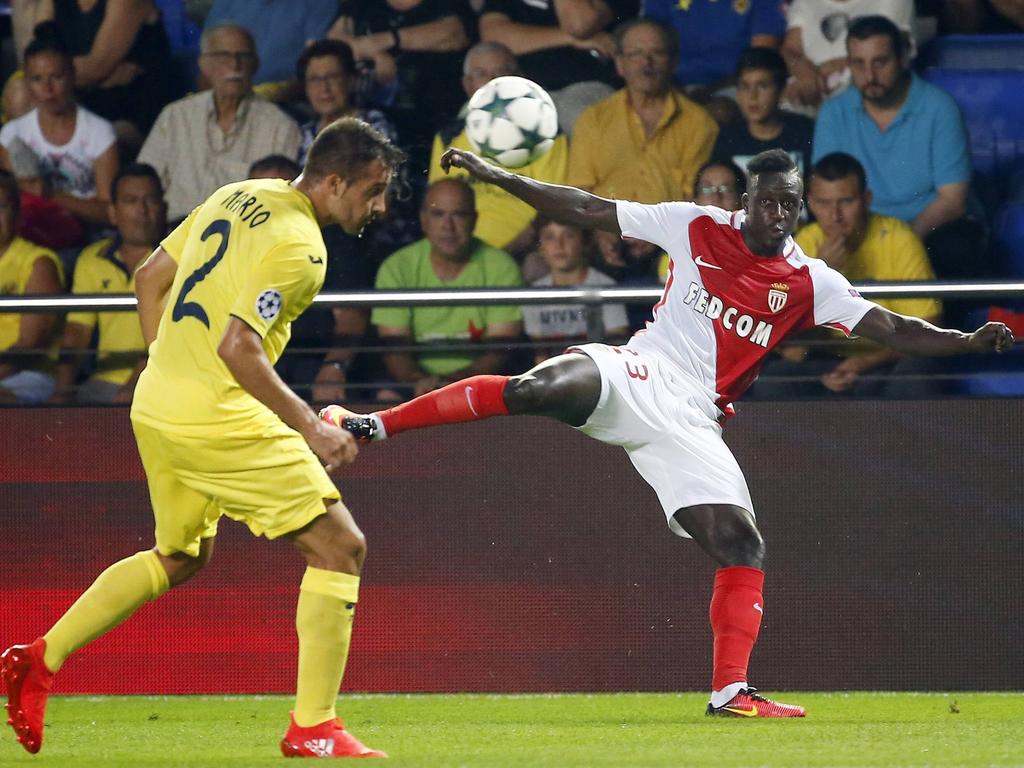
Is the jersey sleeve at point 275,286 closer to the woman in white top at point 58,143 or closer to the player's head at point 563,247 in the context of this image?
the player's head at point 563,247

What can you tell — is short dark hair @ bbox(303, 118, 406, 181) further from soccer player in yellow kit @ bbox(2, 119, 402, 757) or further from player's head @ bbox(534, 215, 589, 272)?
player's head @ bbox(534, 215, 589, 272)

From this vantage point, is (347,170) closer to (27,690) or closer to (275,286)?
(275,286)

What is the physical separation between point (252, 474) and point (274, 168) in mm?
4150

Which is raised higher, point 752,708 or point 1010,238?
point 1010,238

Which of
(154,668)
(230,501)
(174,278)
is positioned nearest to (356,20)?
(154,668)

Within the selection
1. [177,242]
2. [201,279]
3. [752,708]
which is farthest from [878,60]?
[201,279]

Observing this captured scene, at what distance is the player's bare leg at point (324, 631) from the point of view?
467 centimetres

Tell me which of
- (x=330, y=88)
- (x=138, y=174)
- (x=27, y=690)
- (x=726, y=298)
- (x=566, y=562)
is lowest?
(x=566, y=562)

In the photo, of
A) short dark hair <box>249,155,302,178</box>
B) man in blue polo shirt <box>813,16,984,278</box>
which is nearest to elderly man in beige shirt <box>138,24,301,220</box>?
short dark hair <box>249,155,302,178</box>

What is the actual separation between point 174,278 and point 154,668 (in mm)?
2880

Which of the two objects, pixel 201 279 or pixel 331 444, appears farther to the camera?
pixel 201 279

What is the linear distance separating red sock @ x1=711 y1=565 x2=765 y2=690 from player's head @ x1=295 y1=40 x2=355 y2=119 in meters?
4.00

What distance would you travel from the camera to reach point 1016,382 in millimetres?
7578

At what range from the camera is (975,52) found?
9047 mm
